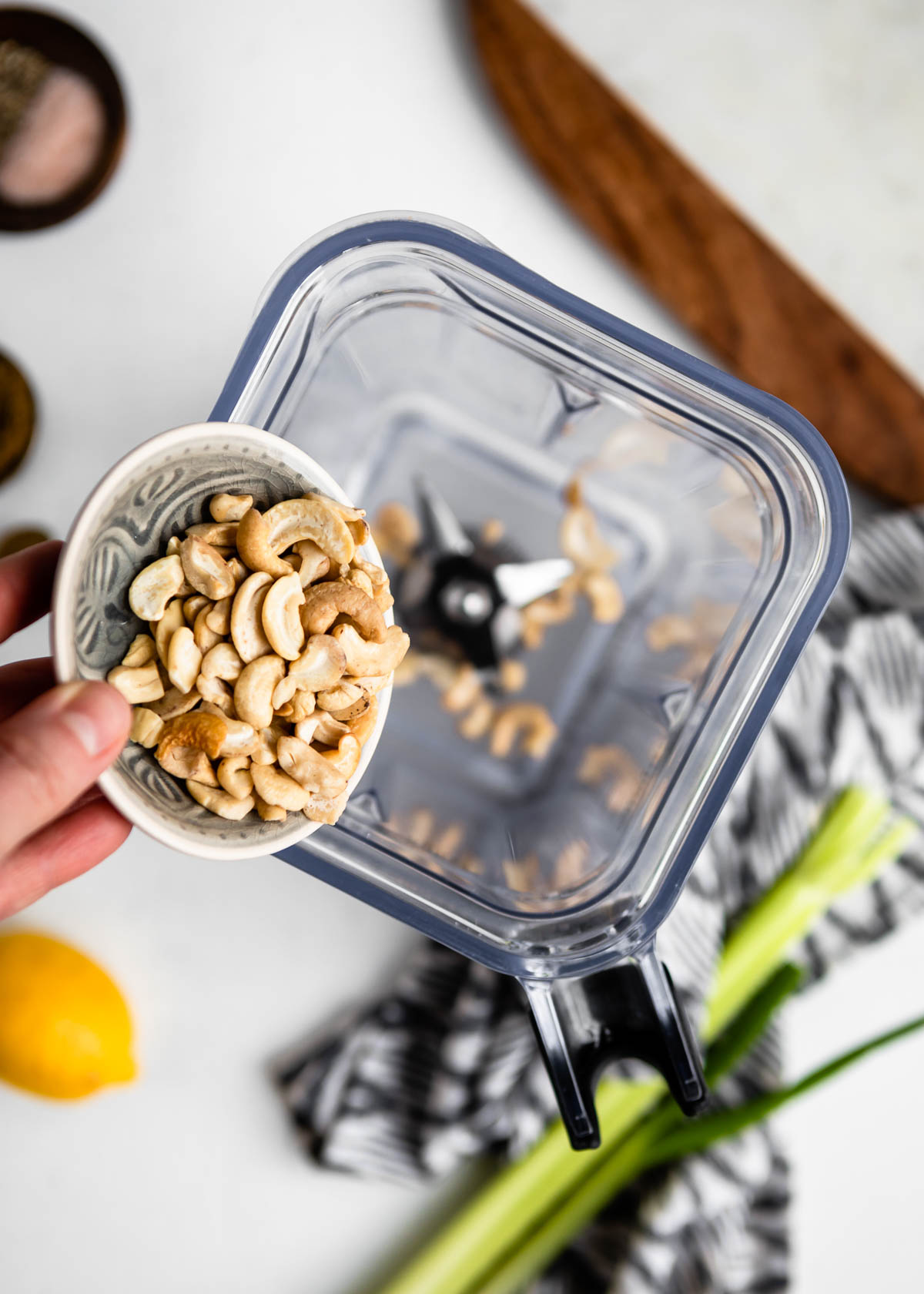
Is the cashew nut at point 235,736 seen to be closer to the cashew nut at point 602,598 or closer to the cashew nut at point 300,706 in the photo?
the cashew nut at point 300,706

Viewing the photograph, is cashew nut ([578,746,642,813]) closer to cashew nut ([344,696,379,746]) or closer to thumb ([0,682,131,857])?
cashew nut ([344,696,379,746])

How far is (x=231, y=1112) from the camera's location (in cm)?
63

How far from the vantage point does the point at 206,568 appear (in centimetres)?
37

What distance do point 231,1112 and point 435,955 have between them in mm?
166

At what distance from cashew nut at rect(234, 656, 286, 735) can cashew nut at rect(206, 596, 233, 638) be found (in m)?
0.02

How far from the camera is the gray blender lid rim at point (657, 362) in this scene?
0.44 metres

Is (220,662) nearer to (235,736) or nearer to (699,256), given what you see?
(235,736)

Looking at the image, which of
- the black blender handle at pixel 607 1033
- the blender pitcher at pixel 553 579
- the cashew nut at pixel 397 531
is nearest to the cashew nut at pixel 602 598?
the blender pitcher at pixel 553 579

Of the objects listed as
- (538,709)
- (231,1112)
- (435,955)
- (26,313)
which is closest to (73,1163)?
(231,1112)

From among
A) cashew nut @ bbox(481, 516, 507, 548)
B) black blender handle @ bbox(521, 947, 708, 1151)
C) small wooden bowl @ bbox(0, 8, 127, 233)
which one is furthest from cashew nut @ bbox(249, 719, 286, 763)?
small wooden bowl @ bbox(0, 8, 127, 233)

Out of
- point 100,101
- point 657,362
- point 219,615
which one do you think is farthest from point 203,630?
point 100,101

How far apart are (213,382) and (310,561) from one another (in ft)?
0.89

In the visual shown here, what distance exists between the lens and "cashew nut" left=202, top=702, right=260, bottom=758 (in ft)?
1.19

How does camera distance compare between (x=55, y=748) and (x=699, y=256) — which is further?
(x=699, y=256)
